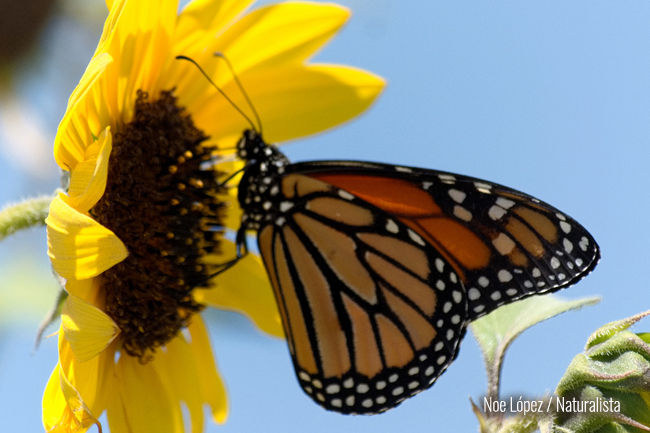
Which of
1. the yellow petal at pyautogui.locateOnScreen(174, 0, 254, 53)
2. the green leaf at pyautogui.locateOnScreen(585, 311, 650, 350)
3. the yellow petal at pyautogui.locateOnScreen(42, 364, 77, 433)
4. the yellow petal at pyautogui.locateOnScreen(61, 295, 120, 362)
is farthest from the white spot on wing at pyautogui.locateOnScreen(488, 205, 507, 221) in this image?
the yellow petal at pyautogui.locateOnScreen(42, 364, 77, 433)

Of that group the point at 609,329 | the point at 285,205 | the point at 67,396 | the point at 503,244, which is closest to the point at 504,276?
the point at 503,244

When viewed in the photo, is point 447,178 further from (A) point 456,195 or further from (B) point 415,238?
(B) point 415,238

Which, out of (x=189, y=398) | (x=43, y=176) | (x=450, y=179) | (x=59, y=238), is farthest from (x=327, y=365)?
(x=43, y=176)

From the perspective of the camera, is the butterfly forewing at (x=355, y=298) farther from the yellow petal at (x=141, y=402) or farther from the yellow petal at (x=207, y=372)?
the yellow petal at (x=141, y=402)

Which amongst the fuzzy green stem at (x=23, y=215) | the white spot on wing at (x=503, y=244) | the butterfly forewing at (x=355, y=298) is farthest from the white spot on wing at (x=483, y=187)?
the fuzzy green stem at (x=23, y=215)

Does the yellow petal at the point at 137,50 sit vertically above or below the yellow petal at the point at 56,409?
above

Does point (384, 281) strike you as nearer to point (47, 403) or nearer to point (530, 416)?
point (530, 416)

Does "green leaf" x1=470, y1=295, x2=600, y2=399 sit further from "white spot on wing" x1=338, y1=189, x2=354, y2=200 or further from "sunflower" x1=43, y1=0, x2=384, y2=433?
"sunflower" x1=43, y1=0, x2=384, y2=433

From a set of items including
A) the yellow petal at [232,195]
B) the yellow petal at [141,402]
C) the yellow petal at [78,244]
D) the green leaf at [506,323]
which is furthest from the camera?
the yellow petal at [232,195]

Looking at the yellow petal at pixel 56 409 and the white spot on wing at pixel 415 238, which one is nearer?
the yellow petal at pixel 56 409
